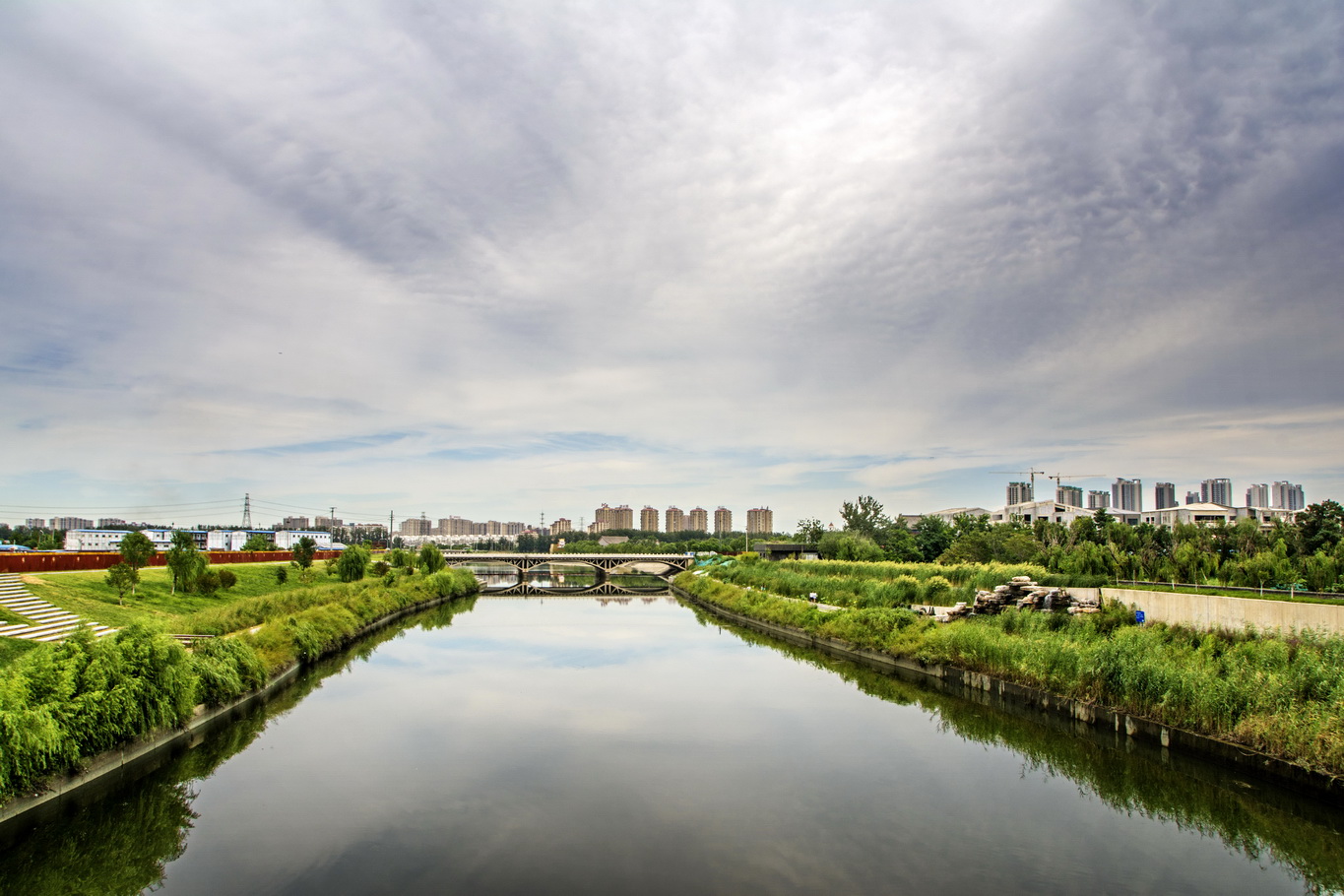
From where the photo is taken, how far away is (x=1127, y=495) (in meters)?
139

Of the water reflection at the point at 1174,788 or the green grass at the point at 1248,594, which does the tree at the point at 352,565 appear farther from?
the green grass at the point at 1248,594

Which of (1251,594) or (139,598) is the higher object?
(1251,594)

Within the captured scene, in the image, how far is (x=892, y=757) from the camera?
1630 cm

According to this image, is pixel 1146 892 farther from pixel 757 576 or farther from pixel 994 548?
pixel 994 548

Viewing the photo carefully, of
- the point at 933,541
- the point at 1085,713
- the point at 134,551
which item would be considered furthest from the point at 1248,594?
the point at 933,541

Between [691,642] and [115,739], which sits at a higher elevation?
[115,739]

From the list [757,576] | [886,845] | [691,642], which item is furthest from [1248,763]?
[757,576]

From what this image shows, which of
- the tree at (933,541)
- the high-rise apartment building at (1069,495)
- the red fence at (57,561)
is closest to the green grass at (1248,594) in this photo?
the red fence at (57,561)

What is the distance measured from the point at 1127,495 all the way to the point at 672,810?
500ft

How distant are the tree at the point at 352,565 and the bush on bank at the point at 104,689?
27.1 metres

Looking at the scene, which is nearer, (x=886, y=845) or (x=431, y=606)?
(x=886, y=845)

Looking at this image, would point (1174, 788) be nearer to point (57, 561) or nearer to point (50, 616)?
point (50, 616)

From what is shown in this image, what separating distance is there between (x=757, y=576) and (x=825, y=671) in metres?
26.3

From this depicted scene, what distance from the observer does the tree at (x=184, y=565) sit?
31819 mm
